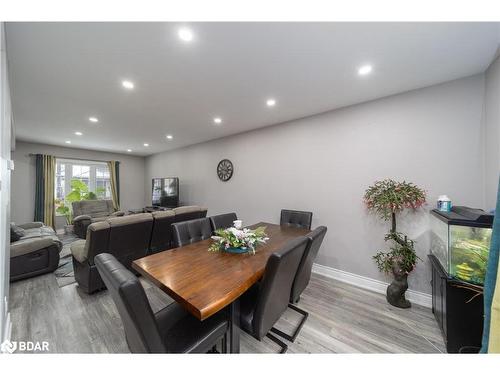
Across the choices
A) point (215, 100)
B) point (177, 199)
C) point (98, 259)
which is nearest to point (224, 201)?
point (177, 199)

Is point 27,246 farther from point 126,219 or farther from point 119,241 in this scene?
point 126,219

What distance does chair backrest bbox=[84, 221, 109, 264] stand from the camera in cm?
207

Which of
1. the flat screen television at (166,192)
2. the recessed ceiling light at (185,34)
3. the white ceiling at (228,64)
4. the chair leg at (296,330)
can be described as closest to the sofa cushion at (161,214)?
the white ceiling at (228,64)

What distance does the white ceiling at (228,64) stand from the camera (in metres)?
1.33

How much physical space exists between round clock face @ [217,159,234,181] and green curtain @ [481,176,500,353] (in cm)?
374

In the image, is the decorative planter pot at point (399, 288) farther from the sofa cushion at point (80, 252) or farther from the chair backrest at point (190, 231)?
the sofa cushion at point (80, 252)

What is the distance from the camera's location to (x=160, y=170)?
6.25m

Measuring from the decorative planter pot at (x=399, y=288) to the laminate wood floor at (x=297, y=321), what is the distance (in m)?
0.07

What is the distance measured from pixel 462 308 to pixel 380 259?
942mm

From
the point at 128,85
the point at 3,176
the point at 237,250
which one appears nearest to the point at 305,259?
the point at 237,250

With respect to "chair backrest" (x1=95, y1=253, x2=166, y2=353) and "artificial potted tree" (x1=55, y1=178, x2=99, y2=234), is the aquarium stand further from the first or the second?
"artificial potted tree" (x1=55, y1=178, x2=99, y2=234)

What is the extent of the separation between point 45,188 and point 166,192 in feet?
10.6

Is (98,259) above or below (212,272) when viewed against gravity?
above
